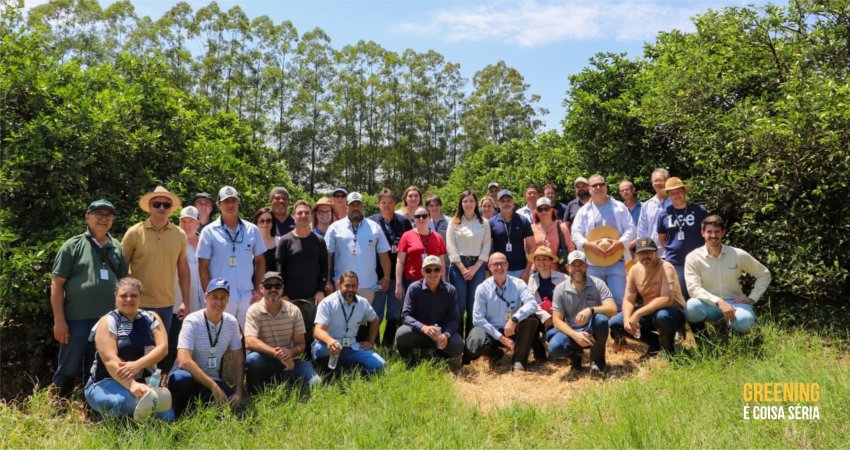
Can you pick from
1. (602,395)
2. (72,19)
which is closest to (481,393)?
(602,395)

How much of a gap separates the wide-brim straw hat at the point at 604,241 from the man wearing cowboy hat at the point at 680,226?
584 mm

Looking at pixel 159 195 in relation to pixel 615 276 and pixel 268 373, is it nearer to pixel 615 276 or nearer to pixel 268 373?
pixel 268 373

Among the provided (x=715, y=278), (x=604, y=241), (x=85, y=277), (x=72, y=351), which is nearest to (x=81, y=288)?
(x=85, y=277)

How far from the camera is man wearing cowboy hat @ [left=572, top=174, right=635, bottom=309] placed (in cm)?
649

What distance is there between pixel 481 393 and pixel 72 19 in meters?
39.7

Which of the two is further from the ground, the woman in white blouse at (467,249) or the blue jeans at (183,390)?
the woman in white blouse at (467,249)

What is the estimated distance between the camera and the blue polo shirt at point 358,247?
21.1 feet

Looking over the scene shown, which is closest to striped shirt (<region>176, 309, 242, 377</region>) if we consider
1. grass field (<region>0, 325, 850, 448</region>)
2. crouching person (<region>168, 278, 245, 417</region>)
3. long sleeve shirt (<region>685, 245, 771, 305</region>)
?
crouching person (<region>168, 278, 245, 417</region>)

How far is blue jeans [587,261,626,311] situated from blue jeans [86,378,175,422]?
509 cm

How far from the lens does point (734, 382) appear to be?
4969 mm

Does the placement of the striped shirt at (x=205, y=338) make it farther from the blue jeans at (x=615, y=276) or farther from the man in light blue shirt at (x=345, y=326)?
the blue jeans at (x=615, y=276)

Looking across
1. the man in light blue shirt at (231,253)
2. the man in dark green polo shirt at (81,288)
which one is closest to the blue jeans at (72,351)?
the man in dark green polo shirt at (81,288)

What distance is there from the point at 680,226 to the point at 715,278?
2.62 ft

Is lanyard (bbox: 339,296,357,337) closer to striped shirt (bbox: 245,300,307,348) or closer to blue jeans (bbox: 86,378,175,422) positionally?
striped shirt (bbox: 245,300,307,348)
